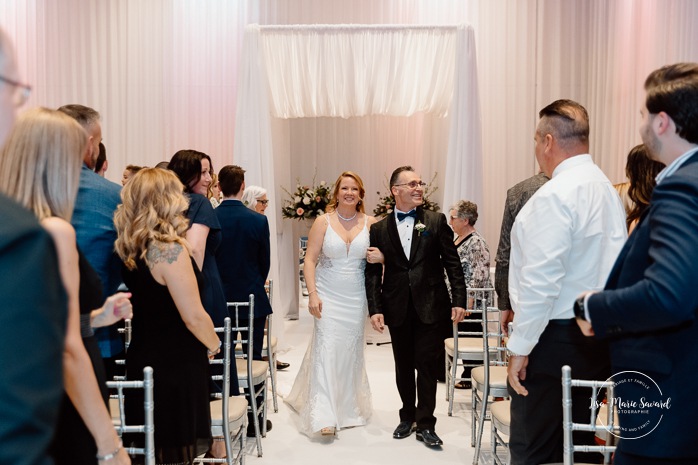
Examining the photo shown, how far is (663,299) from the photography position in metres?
1.84

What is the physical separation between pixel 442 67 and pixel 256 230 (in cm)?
331

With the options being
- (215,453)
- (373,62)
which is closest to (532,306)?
(215,453)

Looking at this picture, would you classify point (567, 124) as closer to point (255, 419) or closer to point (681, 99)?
point (681, 99)

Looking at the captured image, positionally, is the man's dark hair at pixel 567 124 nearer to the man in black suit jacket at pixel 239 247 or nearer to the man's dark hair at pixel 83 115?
the man's dark hair at pixel 83 115

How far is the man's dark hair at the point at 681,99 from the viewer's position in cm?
202

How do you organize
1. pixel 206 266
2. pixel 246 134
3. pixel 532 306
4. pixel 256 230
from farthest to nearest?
pixel 246 134
pixel 256 230
pixel 206 266
pixel 532 306

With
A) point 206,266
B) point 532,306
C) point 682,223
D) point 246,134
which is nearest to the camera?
point 682,223

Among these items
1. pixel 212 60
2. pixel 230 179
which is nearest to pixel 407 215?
pixel 230 179

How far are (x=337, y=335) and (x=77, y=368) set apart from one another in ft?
11.8

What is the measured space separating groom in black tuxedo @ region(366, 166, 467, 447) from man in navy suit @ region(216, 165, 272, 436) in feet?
3.08

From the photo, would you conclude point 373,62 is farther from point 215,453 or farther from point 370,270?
point 215,453

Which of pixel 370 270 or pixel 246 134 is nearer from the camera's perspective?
pixel 370 270

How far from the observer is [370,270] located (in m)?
5.26

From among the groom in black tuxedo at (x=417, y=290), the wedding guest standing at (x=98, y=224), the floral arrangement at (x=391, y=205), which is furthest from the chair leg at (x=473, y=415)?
the floral arrangement at (x=391, y=205)
